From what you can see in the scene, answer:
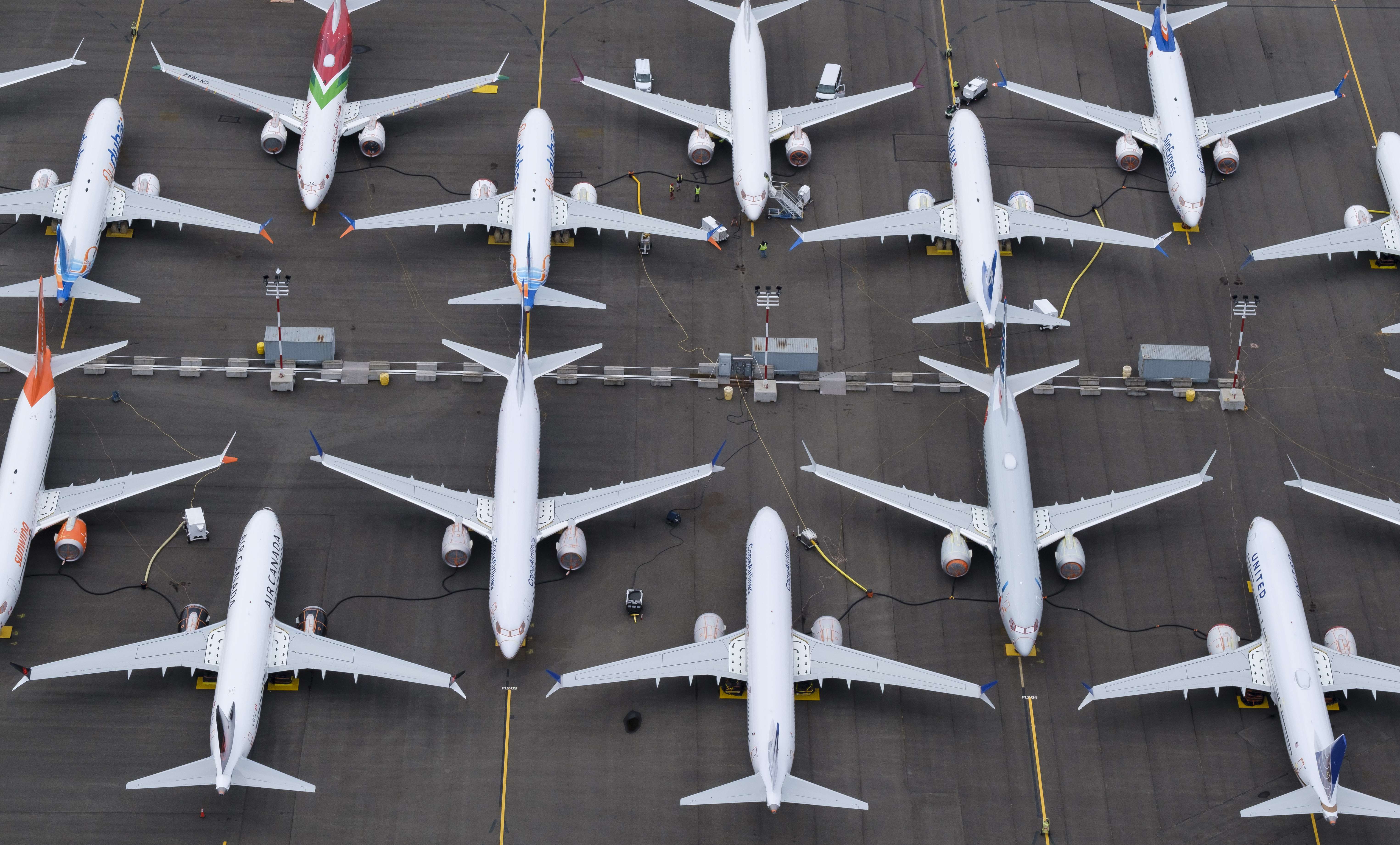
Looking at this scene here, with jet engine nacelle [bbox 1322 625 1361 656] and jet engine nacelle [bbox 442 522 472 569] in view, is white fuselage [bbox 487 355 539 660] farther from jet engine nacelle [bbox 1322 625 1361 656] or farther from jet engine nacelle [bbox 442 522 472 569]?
jet engine nacelle [bbox 1322 625 1361 656]

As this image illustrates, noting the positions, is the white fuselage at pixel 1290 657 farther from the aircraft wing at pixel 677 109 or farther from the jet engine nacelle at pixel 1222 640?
the aircraft wing at pixel 677 109

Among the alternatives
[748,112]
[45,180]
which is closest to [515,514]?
[748,112]

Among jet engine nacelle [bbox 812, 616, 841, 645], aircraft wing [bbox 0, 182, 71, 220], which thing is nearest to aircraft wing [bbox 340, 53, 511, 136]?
aircraft wing [bbox 0, 182, 71, 220]

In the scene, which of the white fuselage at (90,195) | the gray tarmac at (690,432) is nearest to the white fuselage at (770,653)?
the gray tarmac at (690,432)

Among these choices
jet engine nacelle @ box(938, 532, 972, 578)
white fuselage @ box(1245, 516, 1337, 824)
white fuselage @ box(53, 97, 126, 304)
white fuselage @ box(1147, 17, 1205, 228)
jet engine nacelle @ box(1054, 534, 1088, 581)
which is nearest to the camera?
white fuselage @ box(1245, 516, 1337, 824)

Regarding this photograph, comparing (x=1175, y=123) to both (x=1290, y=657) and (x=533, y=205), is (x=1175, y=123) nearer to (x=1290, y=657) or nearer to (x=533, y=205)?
(x=1290, y=657)

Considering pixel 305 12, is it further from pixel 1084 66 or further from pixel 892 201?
pixel 1084 66

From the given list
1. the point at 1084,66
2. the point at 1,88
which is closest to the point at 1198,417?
the point at 1084,66
